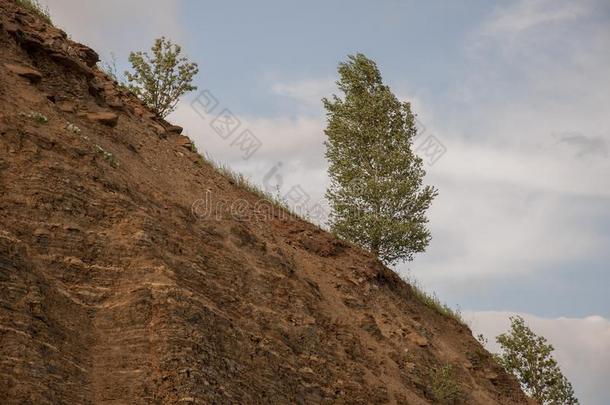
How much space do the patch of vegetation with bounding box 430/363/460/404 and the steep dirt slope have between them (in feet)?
0.95

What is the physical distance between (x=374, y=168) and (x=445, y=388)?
14193mm

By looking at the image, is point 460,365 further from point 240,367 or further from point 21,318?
point 21,318

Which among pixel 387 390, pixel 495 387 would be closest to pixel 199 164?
A: pixel 387 390

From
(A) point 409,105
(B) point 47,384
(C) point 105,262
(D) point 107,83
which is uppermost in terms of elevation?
(A) point 409,105

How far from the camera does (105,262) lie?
14.8m

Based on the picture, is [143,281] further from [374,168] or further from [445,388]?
[374,168]

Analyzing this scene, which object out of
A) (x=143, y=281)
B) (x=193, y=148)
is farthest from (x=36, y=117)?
(x=193, y=148)

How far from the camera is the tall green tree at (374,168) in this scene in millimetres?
33219

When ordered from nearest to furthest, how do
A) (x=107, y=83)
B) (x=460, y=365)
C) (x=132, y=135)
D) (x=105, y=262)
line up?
1. (x=105, y=262)
2. (x=132, y=135)
3. (x=107, y=83)
4. (x=460, y=365)

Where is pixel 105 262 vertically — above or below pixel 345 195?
below

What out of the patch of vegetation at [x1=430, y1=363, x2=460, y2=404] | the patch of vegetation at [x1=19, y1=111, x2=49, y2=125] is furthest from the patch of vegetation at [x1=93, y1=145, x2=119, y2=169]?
the patch of vegetation at [x1=430, y1=363, x2=460, y2=404]

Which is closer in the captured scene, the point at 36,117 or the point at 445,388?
the point at 36,117

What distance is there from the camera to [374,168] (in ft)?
115

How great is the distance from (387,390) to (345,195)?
50.5 ft
